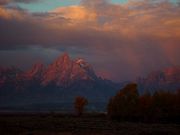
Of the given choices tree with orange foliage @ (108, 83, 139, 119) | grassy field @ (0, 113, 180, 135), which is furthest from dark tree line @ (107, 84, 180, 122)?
grassy field @ (0, 113, 180, 135)

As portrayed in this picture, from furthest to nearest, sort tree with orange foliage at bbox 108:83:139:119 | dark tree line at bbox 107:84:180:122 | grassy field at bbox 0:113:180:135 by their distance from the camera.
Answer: tree with orange foliage at bbox 108:83:139:119, dark tree line at bbox 107:84:180:122, grassy field at bbox 0:113:180:135

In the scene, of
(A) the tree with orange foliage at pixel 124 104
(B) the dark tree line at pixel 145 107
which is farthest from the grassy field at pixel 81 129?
(A) the tree with orange foliage at pixel 124 104

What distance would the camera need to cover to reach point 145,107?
143375mm

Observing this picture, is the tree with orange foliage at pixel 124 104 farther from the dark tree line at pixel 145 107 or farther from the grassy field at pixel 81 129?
the grassy field at pixel 81 129

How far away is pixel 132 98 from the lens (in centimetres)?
15025

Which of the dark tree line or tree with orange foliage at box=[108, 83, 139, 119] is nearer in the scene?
the dark tree line

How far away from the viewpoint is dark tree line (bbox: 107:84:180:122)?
141 meters

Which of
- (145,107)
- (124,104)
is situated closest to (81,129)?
(145,107)

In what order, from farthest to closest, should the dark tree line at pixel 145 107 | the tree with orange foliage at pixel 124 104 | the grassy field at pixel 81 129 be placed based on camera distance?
the tree with orange foliage at pixel 124 104 < the dark tree line at pixel 145 107 < the grassy field at pixel 81 129

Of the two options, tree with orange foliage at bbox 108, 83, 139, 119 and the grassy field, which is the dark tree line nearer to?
tree with orange foliage at bbox 108, 83, 139, 119

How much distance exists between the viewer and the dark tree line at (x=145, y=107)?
140625 millimetres

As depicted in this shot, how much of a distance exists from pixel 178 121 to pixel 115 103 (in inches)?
906

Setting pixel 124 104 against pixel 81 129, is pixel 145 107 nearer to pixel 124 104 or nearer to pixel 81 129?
pixel 124 104

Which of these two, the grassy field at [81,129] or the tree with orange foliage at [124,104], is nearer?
the grassy field at [81,129]
